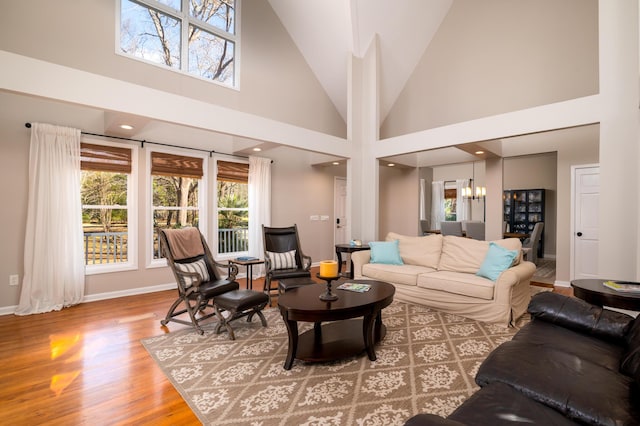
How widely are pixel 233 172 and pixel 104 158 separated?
2.00 m

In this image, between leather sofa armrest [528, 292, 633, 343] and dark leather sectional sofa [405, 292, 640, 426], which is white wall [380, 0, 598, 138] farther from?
dark leather sectional sofa [405, 292, 640, 426]

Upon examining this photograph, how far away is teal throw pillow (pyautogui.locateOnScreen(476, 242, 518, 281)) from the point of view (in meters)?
3.59

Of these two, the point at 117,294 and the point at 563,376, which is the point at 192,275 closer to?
the point at 117,294

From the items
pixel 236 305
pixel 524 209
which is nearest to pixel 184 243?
pixel 236 305

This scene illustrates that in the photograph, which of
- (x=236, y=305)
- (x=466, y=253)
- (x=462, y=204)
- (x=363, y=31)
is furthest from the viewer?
(x=462, y=204)

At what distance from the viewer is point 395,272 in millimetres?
4250

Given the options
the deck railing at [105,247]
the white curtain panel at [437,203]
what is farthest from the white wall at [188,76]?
the white curtain panel at [437,203]

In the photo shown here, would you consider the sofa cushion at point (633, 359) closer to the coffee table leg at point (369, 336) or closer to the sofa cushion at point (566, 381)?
the sofa cushion at point (566, 381)

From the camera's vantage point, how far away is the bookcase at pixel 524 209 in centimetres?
864

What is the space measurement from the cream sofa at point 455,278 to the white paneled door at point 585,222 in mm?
2109

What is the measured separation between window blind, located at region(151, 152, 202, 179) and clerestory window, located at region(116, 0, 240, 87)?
1346 millimetres

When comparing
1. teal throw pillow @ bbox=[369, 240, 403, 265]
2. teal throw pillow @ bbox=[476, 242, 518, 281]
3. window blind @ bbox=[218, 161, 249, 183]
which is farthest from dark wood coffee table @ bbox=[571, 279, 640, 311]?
window blind @ bbox=[218, 161, 249, 183]

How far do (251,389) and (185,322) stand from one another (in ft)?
5.05

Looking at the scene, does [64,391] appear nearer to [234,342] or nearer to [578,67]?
[234,342]
